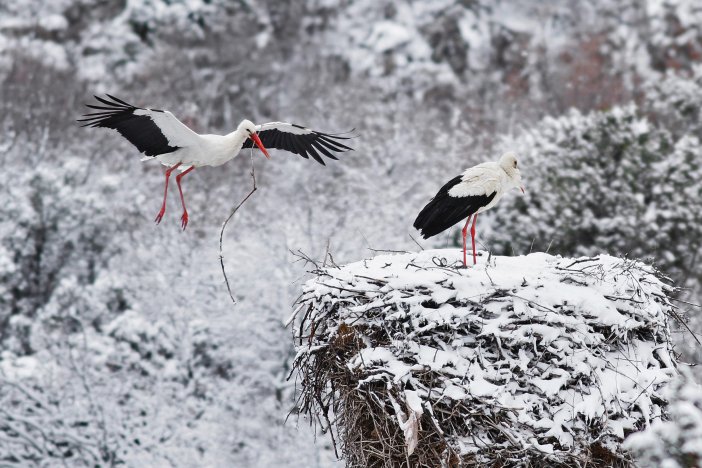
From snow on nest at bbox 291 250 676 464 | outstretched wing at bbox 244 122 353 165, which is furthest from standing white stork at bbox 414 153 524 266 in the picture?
outstretched wing at bbox 244 122 353 165

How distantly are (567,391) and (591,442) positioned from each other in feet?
1.18

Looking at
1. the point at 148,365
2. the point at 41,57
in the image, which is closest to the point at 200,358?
the point at 148,365

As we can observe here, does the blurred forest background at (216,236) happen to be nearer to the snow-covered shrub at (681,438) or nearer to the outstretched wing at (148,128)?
the outstretched wing at (148,128)

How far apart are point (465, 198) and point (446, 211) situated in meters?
0.17

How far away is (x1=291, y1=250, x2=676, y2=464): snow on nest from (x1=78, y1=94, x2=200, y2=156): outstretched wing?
5.20 ft

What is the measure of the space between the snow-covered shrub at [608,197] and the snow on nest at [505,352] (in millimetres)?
8943

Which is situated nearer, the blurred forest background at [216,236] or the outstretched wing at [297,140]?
the outstretched wing at [297,140]

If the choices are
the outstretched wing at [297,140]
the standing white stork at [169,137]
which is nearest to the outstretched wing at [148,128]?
the standing white stork at [169,137]

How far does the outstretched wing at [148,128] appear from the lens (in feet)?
21.7

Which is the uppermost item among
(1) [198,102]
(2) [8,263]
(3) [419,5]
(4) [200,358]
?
(3) [419,5]

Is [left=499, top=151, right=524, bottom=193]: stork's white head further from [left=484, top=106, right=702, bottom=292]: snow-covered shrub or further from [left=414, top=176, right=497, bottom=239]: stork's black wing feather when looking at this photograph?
[left=484, top=106, right=702, bottom=292]: snow-covered shrub

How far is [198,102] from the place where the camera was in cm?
2950

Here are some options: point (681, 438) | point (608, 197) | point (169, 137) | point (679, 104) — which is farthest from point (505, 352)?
point (679, 104)

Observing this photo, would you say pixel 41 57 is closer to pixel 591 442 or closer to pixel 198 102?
pixel 198 102
